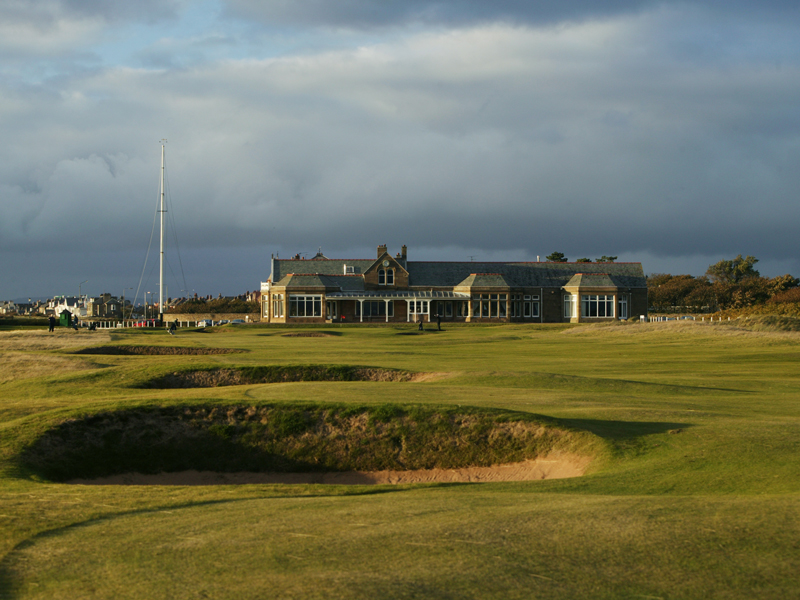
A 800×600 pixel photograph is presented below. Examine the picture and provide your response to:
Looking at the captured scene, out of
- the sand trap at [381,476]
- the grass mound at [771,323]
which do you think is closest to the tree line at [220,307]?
the grass mound at [771,323]

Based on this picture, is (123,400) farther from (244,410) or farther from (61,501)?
(61,501)

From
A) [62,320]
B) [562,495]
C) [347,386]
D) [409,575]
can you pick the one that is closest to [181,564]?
[409,575]

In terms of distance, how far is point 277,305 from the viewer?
8112 cm

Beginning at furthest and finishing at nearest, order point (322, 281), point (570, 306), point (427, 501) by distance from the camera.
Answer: point (570, 306), point (322, 281), point (427, 501)

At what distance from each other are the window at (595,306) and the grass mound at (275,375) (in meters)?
59.9

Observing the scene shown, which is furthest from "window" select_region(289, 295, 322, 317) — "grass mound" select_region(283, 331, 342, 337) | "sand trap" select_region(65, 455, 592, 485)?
"sand trap" select_region(65, 455, 592, 485)

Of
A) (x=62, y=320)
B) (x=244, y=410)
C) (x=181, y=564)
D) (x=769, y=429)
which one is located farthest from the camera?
(x=62, y=320)

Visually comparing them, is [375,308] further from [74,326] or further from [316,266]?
[74,326]

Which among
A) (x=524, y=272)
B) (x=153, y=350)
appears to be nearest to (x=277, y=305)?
(x=524, y=272)

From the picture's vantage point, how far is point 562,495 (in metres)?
9.02

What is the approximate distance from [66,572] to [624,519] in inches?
194

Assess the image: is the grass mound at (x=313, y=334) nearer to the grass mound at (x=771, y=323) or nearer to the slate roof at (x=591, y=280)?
the grass mound at (x=771, y=323)

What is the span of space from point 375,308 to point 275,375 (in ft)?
185

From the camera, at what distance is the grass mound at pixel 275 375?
2444 centimetres
